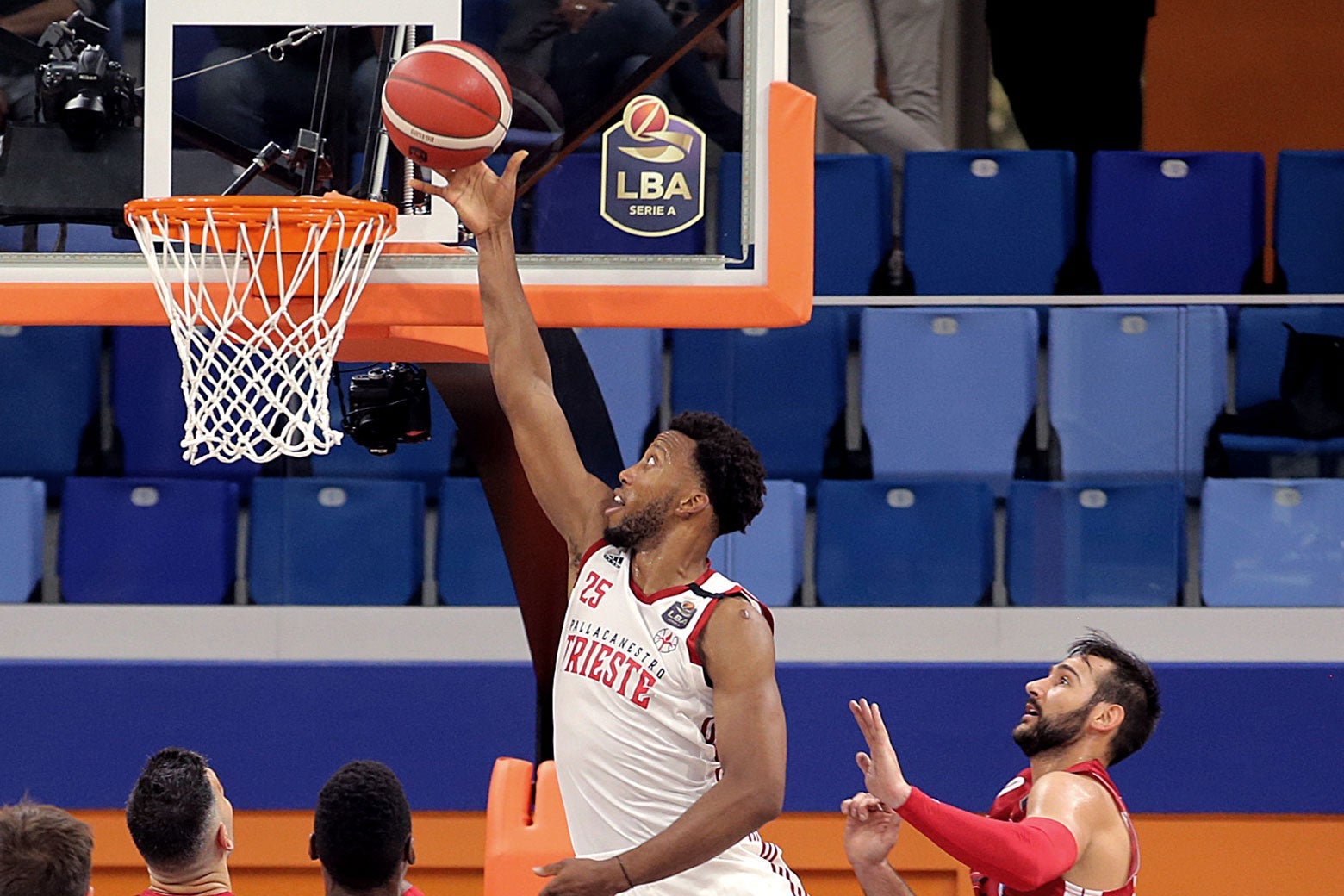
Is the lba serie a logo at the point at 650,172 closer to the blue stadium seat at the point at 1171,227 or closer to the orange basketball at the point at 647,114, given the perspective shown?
the orange basketball at the point at 647,114

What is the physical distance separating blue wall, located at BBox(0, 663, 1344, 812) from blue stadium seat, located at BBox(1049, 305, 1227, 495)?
93 centimetres

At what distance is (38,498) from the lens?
565cm

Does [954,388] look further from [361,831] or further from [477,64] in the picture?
[361,831]

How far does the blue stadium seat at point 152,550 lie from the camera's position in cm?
566

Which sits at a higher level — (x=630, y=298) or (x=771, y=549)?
(x=630, y=298)

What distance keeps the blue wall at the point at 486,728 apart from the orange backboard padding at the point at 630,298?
1912 mm

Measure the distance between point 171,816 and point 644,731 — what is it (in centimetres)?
89

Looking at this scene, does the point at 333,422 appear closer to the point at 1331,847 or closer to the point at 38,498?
the point at 38,498

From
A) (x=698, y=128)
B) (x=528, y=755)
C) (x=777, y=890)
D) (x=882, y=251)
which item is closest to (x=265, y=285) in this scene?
(x=698, y=128)

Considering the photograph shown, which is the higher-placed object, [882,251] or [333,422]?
[882,251]

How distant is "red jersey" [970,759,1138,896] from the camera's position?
306cm

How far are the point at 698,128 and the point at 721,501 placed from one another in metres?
0.90

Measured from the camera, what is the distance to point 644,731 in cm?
306

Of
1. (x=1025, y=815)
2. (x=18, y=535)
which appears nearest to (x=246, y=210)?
(x=1025, y=815)
